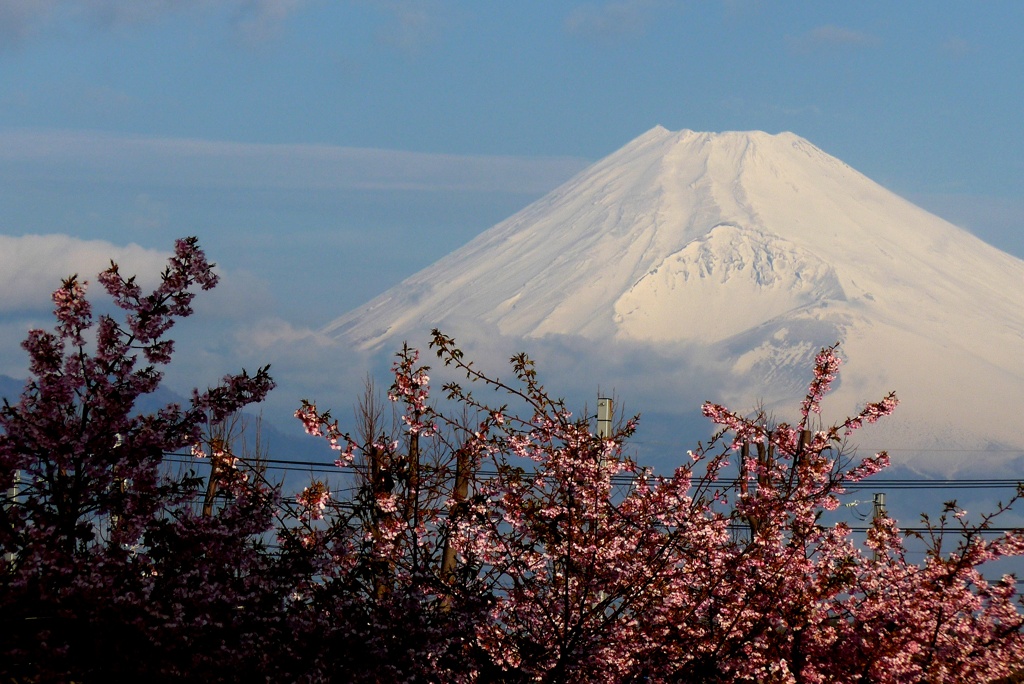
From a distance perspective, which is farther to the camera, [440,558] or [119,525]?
[440,558]

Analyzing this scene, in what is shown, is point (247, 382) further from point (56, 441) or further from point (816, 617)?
point (816, 617)

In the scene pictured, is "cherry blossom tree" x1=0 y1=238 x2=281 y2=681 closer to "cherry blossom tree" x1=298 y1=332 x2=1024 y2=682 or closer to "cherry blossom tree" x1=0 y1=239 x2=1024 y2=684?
"cherry blossom tree" x1=0 y1=239 x2=1024 y2=684

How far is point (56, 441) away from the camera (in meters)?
7.70

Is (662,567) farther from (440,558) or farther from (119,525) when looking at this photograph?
(119,525)

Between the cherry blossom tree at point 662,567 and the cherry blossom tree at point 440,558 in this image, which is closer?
the cherry blossom tree at point 440,558

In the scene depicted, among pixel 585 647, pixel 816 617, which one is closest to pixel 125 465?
pixel 585 647

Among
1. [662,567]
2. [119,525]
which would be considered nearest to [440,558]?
[662,567]

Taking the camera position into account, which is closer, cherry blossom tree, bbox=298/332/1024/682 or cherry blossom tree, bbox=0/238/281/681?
cherry blossom tree, bbox=0/238/281/681

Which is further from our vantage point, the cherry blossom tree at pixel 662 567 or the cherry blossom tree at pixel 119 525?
the cherry blossom tree at pixel 662 567

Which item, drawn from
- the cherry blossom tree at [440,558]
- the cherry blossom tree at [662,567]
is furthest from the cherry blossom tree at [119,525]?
the cherry blossom tree at [662,567]

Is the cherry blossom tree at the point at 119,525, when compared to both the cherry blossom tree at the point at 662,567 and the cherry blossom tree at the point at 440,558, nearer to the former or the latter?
the cherry blossom tree at the point at 440,558

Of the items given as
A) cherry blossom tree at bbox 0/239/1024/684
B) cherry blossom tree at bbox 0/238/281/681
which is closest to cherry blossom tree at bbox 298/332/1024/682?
cherry blossom tree at bbox 0/239/1024/684

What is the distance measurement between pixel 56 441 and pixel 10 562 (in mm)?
729

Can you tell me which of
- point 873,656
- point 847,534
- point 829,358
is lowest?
point 873,656
